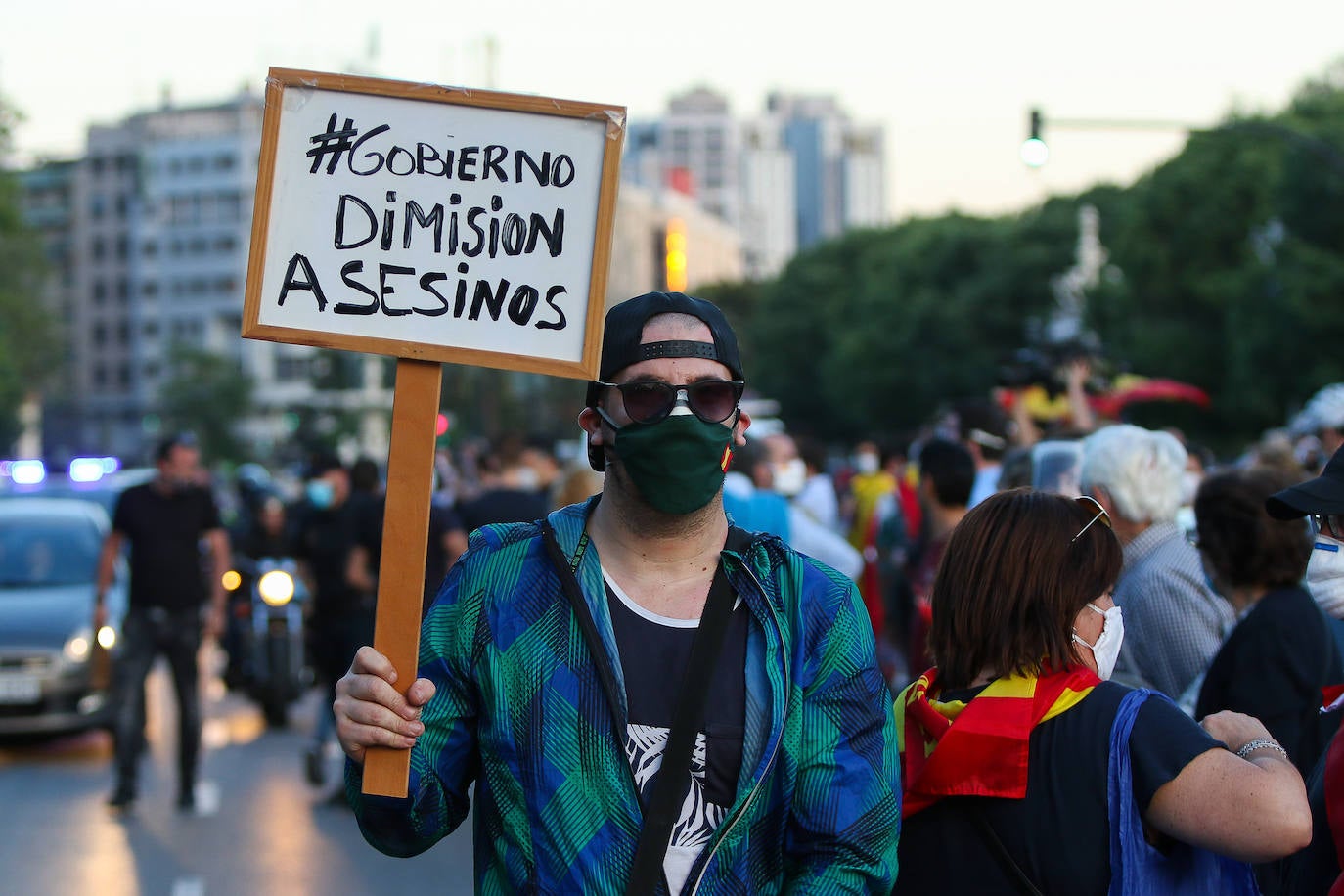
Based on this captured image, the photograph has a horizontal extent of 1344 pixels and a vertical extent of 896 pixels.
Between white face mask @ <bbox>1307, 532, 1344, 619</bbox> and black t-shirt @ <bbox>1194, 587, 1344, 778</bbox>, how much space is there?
2.28 feet

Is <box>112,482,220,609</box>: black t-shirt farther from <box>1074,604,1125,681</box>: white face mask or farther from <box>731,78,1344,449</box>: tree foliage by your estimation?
<box>731,78,1344,449</box>: tree foliage

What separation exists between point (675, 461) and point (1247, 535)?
92.0 inches

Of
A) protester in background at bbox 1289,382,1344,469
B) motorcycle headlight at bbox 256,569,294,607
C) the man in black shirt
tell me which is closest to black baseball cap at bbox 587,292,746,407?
protester in background at bbox 1289,382,1344,469

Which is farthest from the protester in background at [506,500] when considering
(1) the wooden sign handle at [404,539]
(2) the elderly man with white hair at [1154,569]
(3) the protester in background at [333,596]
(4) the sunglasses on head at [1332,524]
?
(1) the wooden sign handle at [404,539]

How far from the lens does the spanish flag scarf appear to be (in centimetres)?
309

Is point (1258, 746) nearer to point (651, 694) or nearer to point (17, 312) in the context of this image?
point (651, 694)

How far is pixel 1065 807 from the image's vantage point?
3059 millimetres

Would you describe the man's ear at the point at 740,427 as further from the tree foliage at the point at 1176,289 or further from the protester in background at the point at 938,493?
the tree foliage at the point at 1176,289

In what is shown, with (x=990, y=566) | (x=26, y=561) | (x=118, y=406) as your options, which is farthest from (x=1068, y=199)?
(x=118, y=406)

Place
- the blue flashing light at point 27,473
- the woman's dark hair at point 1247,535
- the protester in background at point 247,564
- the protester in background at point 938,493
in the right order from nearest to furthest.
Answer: the woman's dark hair at point 1247,535
the protester in background at point 938,493
the protester in background at point 247,564
the blue flashing light at point 27,473

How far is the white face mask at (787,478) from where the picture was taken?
12242 mm

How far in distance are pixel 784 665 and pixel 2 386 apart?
43494 millimetres

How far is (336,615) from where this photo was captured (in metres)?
10.8

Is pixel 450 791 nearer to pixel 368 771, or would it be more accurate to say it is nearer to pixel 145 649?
pixel 368 771
